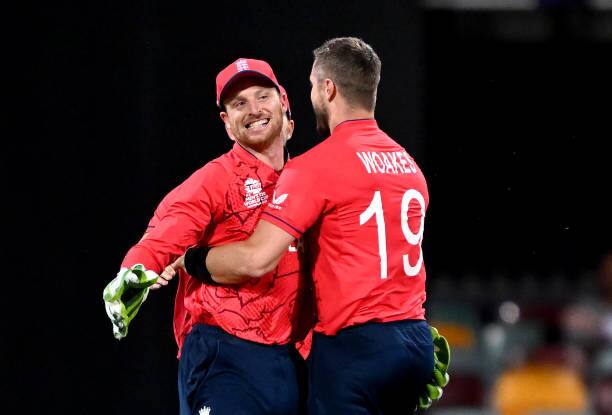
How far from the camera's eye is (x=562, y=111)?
4863 millimetres

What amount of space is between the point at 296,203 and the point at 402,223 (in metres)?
0.33

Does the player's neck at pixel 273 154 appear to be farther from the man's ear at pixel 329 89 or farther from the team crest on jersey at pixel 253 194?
the man's ear at pixel 329 89

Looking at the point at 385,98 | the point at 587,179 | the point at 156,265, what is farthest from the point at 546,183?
the point at 156,265

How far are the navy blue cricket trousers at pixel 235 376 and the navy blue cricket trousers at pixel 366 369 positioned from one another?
0.11 meters

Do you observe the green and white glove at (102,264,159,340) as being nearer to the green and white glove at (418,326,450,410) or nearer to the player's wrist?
the player's wrist

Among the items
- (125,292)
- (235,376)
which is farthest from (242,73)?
(235,376)

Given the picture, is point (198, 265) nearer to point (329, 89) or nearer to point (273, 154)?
point (273, 154)

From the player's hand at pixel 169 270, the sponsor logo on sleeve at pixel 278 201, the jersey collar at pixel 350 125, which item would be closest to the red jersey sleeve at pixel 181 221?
the player's hand at pixel 169 270

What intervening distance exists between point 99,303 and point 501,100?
2.00m

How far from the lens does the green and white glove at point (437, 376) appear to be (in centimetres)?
300

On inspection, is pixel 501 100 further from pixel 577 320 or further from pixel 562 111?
pixel 577 320

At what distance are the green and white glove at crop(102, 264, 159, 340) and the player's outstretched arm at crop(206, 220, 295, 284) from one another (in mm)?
170

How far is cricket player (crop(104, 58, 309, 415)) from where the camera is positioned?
280 centimetres

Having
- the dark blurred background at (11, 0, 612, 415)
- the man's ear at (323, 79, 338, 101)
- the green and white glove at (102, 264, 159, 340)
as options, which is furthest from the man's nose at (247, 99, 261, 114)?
the dark blurred background at (11, 0, 612, 415)
